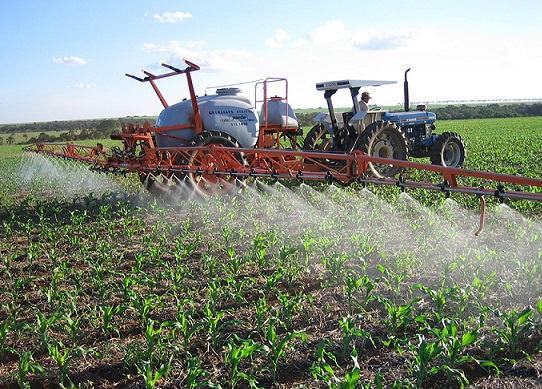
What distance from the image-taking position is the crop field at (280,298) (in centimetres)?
300

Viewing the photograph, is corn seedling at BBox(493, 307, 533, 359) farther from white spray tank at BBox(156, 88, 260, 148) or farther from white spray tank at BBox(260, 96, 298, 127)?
white spray tank at BBox(260, 96, 298, 127)

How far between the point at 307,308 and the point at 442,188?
1.92 m

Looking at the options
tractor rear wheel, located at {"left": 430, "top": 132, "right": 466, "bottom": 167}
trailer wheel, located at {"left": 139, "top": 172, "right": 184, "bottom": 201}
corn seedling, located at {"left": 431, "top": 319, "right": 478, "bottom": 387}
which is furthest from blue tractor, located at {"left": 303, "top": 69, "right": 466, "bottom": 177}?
corn seedling, located at {"left": 431, "top": 319, "right": 478, "bottom": 387}

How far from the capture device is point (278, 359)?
319 cm

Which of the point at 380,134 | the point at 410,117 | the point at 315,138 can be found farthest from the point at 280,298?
the point at 410,117

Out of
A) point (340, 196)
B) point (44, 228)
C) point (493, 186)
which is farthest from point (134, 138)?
point (493, 186)

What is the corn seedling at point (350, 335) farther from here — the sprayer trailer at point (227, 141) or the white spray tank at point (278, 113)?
the white spray tank at point (278, 113)

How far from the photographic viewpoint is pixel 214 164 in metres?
7.43

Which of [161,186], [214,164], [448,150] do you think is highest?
[214,164]

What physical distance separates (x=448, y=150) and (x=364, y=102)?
2.53 meters

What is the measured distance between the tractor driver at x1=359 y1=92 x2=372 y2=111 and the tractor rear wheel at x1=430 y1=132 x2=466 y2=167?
6.39 ft

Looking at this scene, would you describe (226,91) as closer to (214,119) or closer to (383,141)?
(214,119)

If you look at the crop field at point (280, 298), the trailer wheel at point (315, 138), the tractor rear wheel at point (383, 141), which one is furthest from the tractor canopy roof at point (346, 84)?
the crop field at point (280, 298)

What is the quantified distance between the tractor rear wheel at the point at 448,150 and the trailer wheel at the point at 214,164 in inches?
164
